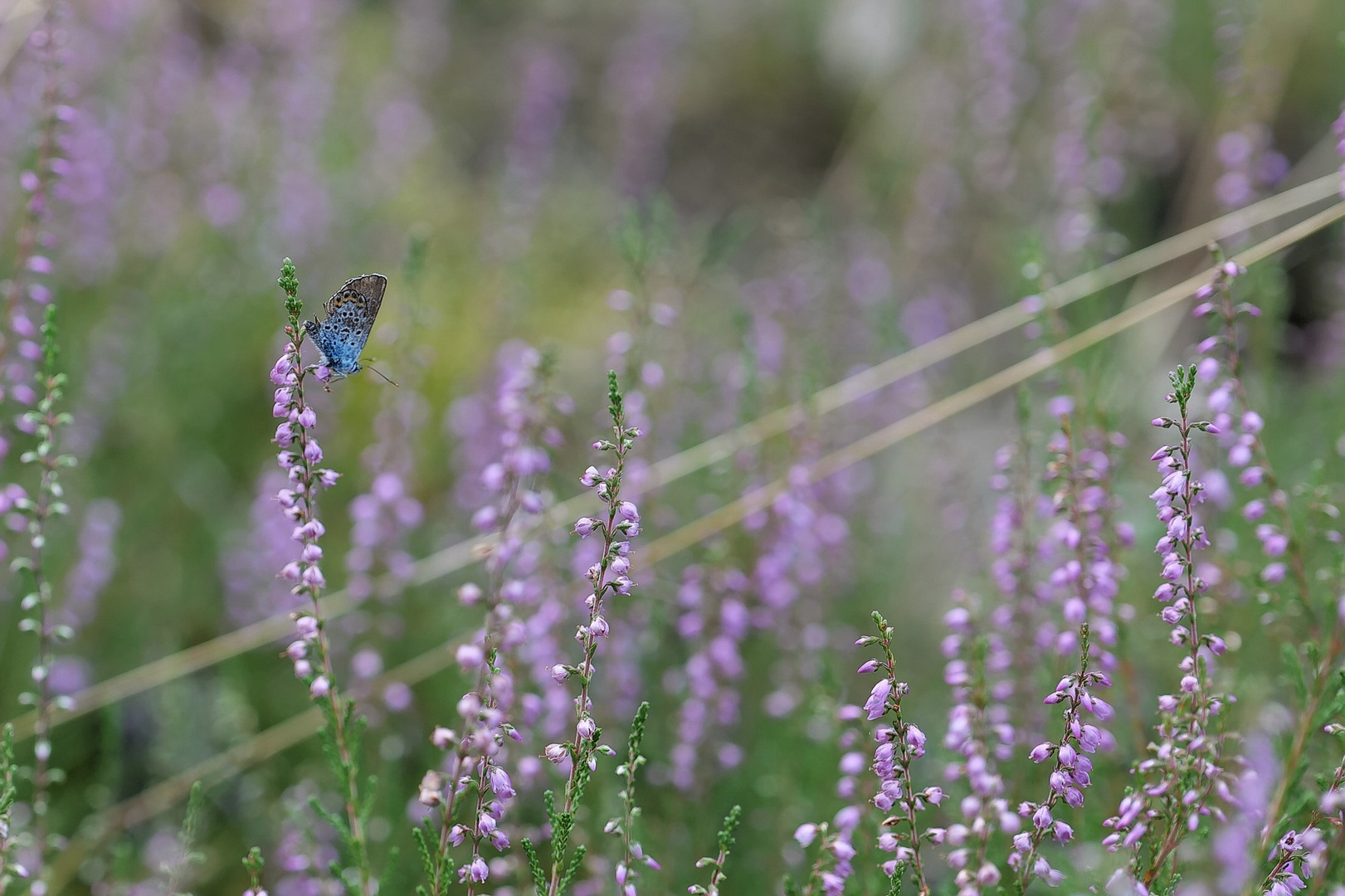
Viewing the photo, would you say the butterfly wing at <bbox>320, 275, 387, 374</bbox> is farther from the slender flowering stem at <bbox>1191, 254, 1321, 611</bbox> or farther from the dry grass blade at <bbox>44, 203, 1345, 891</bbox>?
the slender flowering stem at <bbox>1191, 254, 1321, 611</bbox>

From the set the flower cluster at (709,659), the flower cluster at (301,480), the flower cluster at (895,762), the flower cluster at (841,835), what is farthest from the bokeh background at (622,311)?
the flower cluster at (301,480)

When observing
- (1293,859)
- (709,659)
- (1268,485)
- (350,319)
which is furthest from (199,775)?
(1268,485)

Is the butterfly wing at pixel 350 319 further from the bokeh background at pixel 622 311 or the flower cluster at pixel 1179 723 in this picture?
the flower cluster at pixel 1179 723

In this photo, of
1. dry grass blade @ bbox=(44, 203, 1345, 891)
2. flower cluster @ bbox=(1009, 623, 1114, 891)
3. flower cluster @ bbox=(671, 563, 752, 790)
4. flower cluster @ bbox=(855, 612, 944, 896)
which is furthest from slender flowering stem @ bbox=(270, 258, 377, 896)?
flower cluster @ bbox=(671, 563, 752, 790)

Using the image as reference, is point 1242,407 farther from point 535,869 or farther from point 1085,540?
point 535,869

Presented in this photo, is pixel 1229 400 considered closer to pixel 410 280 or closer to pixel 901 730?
pixel 901 730

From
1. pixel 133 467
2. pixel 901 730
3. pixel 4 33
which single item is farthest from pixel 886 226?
pixel 901 730
